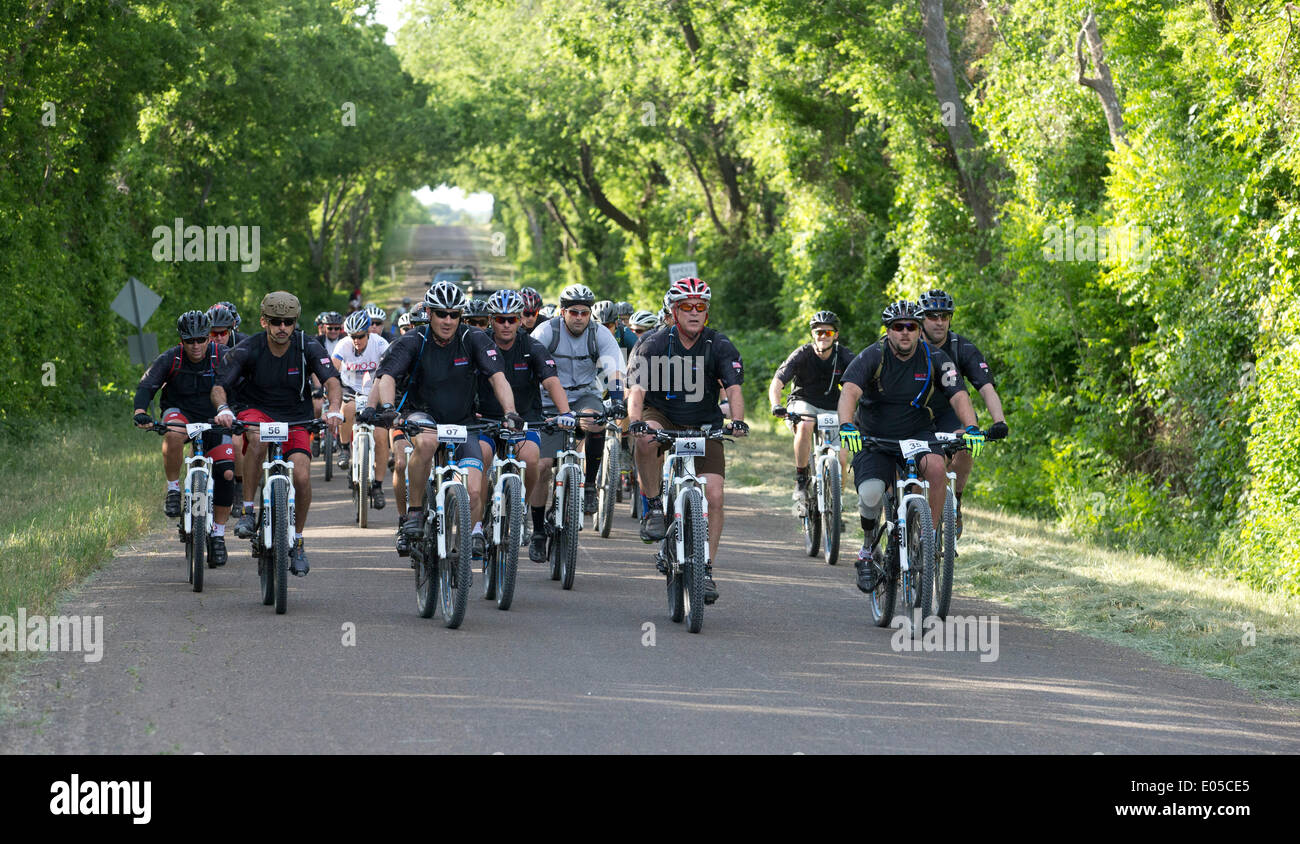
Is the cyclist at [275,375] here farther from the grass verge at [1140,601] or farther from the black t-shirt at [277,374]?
the grass verge at [1140,601]

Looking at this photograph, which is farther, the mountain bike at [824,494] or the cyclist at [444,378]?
the mountain bike at [824,494]

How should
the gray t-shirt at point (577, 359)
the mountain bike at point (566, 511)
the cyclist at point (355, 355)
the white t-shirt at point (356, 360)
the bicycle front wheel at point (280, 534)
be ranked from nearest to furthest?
the bicycle front wheel at point (280, 534) < the mountain bike at point (566, 511) < the gray t-shirt at point (577, 359) < the cyclist at point (355, 355) < the white t-shirt at point (356, 360)

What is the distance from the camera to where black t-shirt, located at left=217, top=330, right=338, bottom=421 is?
11188 mm

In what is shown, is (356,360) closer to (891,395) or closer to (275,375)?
(275,375)

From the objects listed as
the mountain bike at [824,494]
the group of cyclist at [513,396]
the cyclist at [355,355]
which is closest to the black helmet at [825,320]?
the mountain bike at [824,494]

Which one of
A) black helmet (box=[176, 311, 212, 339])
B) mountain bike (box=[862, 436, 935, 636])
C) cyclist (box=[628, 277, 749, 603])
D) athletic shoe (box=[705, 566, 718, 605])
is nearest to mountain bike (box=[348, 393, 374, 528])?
black helmet (box=[176, 311, 212, 339])

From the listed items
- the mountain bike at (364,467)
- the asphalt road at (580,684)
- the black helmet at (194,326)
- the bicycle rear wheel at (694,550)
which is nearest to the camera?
the asphalt road at (580,684)

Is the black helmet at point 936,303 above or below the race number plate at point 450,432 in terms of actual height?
above

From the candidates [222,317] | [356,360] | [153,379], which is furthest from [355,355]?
[153,379]

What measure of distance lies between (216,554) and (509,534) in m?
Result: 2.56

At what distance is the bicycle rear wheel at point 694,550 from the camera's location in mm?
9844

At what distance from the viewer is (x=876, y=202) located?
88.5 feet

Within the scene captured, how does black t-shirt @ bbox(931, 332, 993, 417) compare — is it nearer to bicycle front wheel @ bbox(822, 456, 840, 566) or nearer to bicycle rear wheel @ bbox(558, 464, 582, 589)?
bicycle front wheel @ bbox(822, 456, 840, 566)

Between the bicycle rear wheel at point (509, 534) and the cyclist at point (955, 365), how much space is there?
294cm
